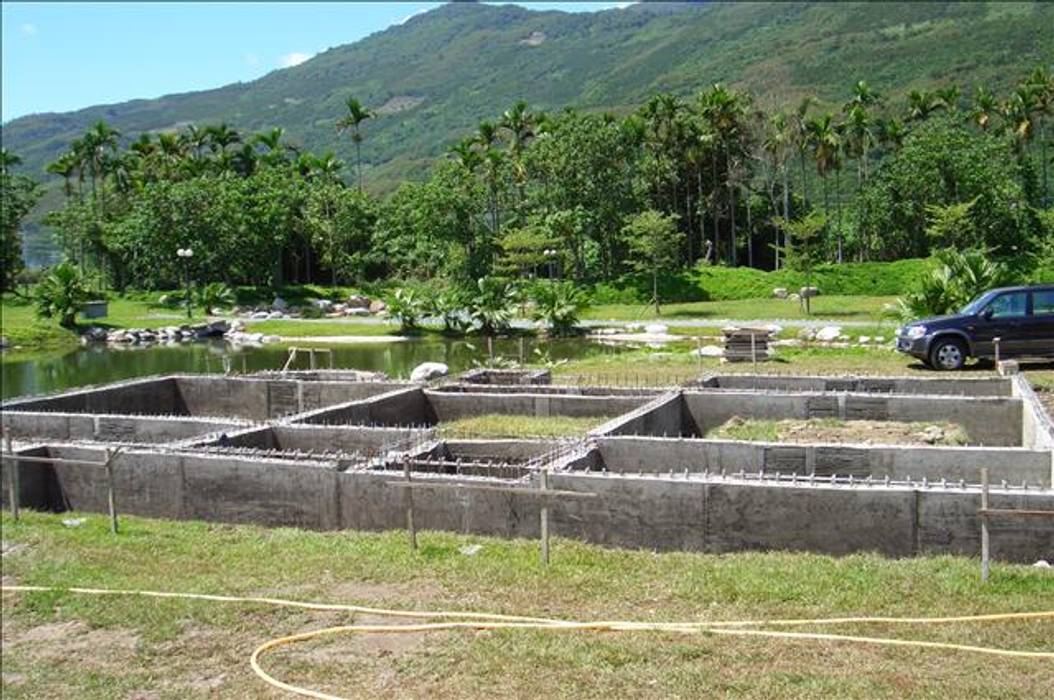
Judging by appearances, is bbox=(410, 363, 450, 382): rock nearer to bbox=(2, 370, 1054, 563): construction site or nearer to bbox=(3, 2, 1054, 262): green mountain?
bbox=(2, 370, 1054, 563): construction site

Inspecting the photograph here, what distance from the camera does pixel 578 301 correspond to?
118 ft

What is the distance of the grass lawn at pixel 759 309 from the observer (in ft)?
120

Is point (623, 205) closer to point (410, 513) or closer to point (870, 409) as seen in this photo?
point (870, 409)

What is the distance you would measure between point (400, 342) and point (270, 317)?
11188mm

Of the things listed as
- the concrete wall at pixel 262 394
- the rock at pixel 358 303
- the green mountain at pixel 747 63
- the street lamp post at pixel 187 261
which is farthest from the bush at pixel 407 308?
the green mountain at pixel 747 63

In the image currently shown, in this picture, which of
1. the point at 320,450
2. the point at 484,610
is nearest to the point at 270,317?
the point at 320,450

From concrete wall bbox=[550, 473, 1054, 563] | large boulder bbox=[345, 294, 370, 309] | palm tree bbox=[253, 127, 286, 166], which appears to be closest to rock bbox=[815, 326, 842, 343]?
concrete wall bbox=[550, 473, 1054, 563]

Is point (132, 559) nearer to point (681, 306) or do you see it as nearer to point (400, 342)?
point (400, 342)

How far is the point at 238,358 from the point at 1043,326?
23794mm

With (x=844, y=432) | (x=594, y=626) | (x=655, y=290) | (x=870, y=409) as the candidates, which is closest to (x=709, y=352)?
(x=870, y=409)

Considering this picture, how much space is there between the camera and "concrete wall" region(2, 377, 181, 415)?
17906 millimetres

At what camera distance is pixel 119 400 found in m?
19.3

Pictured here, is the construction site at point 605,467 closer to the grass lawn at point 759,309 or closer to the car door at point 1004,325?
the car door at point 1004,325

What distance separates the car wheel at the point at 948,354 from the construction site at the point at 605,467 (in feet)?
12.1
